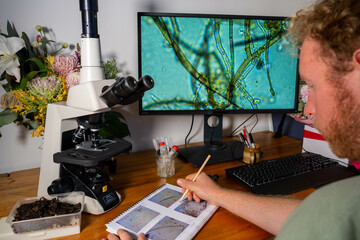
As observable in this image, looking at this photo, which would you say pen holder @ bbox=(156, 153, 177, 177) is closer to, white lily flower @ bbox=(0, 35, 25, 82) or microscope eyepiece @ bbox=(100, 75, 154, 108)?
microscope eyepiece @ bbox=(100, 75, 154, 108)

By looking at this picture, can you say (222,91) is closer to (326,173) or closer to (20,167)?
(326,173)

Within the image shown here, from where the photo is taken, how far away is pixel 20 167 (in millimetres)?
1177

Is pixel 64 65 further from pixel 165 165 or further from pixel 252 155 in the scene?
pixel 252 155

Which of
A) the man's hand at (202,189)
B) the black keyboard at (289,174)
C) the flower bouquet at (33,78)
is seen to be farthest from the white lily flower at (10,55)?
the black keyboard at (289,174)

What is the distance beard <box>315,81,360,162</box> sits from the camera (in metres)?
0.55

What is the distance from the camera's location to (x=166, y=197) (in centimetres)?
90

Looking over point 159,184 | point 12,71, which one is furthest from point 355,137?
point 12,71

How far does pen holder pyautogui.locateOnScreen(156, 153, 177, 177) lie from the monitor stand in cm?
14

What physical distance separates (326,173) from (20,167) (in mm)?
1282

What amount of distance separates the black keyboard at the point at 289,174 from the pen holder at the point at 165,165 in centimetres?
22

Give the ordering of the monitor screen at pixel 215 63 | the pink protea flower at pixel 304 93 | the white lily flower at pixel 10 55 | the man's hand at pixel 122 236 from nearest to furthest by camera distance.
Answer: the man's hand at pixel 122 236 < the white lily flower at pixel 10 55 < the monitor screen at pixel 215 63 < the pink protea flower at pixel 304 93

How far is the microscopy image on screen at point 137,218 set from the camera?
74cm

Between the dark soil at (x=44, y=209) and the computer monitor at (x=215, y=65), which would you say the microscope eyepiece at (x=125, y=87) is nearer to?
the dark soil at (x=44, y=209)

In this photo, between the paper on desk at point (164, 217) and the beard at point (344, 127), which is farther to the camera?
the paper on desk at point (164, 217)
